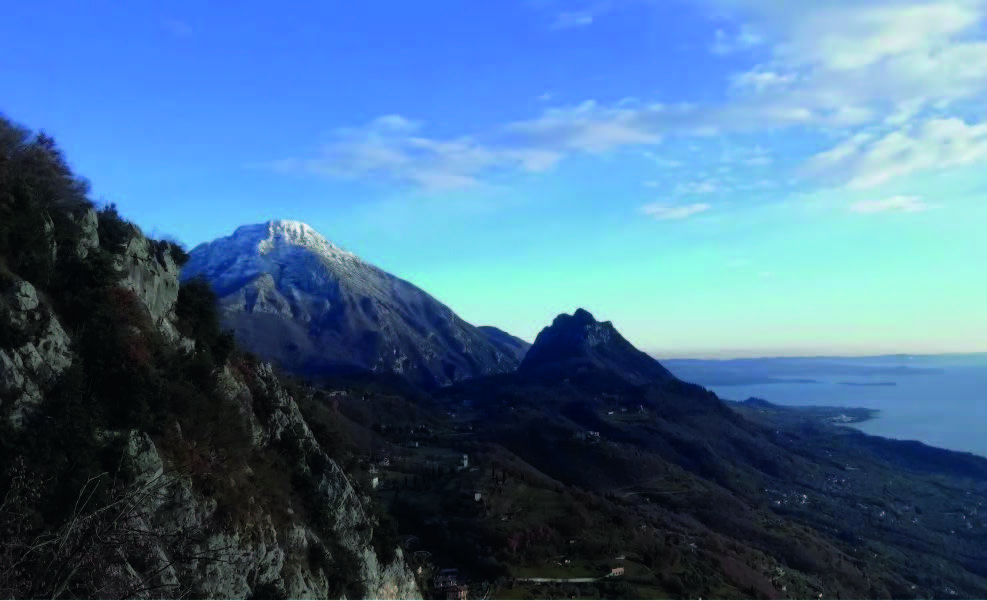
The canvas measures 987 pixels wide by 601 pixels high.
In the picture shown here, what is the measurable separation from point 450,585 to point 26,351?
4047 centimetres

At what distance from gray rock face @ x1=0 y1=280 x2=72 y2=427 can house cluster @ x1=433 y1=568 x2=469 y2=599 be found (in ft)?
108

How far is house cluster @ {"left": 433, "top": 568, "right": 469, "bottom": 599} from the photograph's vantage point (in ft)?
155

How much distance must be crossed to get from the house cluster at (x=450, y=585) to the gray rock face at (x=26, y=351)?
32934 millimetres

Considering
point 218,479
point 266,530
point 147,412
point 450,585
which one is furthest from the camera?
point 450,585

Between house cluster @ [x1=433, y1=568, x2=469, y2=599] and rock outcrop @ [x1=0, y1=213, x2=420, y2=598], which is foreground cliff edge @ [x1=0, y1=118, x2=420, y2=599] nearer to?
rock outcrop @ [x1=0, y1=213, x2=420, y2=598]

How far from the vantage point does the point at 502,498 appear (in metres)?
86.9

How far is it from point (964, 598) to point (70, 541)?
122 m

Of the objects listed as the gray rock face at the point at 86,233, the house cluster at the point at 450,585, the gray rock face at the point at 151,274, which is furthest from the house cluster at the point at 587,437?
the gray rock face at the point at 86,233

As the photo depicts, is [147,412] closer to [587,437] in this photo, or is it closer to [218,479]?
[218,479]

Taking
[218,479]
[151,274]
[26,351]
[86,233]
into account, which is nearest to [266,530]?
[218,479]

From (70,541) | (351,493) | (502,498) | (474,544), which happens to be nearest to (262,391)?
(351,493)

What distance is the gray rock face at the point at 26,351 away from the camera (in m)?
18.4

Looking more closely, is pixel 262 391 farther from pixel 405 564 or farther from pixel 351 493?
pixel 405 564

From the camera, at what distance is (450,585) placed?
172 feet
